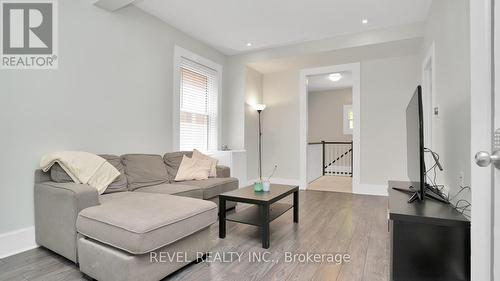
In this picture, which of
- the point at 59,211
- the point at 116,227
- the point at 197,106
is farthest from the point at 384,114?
the point at 59,211

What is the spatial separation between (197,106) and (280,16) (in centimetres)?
199

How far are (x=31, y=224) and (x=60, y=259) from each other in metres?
0.57

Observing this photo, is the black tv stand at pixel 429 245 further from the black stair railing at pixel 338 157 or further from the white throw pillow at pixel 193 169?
the black stair railing at pixel 338 157

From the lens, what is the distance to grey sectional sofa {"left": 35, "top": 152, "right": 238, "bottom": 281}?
1521 millimetres

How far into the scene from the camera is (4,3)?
2244 mm

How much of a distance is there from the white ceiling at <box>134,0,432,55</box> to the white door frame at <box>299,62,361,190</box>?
0.87 m

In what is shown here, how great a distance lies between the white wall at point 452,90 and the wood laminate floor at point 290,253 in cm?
85

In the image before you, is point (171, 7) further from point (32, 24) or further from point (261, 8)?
point (32, 24)

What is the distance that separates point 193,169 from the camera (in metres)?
3.37

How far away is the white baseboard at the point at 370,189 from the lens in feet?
14.8
